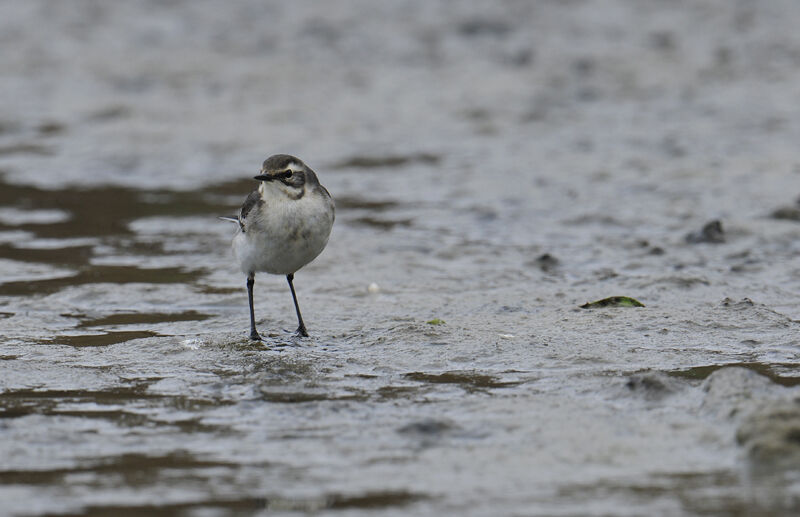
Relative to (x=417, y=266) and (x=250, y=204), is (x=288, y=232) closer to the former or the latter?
(x=250, y=204)

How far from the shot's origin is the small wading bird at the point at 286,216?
299 inches

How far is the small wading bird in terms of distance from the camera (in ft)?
24.9

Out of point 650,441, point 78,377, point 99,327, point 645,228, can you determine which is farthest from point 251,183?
point 650,441

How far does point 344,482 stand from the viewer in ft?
16.2

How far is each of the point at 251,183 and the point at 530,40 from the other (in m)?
7.92

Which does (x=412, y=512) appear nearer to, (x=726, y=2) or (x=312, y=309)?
(x=312, y=309)

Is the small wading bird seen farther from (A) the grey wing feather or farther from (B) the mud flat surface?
(B) the mud flat surface

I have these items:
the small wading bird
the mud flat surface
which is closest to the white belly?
the small wading bird

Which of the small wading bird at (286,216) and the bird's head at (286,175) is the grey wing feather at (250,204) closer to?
the small wading bird at (286,216)

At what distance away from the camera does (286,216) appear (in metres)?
7.59

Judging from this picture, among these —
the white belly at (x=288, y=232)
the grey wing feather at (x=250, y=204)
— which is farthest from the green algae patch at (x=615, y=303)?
the grey wing feather at (x=250, y=204)

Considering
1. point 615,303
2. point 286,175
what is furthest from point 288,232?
point 615,303

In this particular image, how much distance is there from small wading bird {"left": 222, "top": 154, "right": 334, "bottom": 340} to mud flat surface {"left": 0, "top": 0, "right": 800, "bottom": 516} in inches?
21.9

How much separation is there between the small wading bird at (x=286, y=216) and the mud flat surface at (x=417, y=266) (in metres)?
0.56
